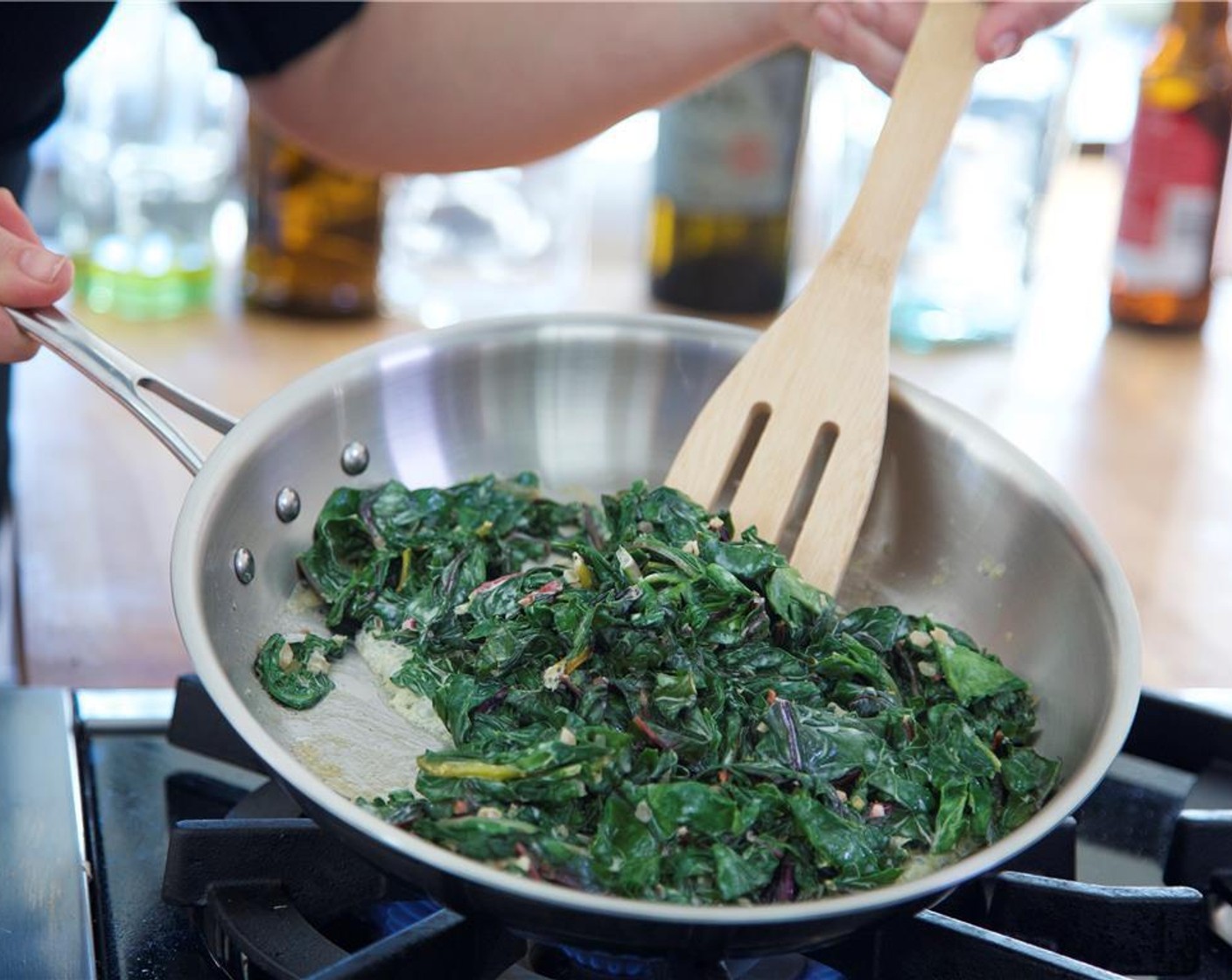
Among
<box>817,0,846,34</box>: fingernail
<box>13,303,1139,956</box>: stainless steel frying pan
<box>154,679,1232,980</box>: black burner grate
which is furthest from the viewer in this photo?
<box>817,0,846,34</box>: fingernail

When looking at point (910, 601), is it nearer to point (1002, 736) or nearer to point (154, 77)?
point (1002, 736)

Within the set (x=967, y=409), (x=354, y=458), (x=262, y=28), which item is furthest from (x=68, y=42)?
(x=967, y=409)

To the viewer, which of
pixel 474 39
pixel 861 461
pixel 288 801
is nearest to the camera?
pixel 288 801

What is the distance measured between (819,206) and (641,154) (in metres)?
0.30

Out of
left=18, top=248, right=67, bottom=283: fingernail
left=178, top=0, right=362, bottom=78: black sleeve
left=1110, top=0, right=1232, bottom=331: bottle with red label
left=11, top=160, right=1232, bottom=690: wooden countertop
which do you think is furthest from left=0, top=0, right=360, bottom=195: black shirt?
left=1110, top=0, right=1232, bottom=331: bottle with red label

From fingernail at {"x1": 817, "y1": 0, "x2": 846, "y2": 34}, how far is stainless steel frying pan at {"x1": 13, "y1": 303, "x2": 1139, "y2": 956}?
0.28 m

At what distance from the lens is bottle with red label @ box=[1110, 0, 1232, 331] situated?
1963 millimetres

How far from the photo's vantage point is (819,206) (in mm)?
2520

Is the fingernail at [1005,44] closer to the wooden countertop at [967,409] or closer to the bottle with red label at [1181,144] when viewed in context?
the wooden countertop at [967,409]

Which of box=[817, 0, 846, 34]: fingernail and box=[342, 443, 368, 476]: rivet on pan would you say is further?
box=[817, 0, 846, 34]: fingernail

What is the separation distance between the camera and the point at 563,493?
4.30ft

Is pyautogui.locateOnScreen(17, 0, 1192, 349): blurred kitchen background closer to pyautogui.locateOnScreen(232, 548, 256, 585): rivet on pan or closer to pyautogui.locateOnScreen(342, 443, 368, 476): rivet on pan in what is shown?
pyautogui.locateOnScreen(342, 443, 368, 476): rivet on pan

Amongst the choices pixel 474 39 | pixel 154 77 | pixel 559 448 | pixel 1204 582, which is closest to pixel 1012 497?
pixel 559 448

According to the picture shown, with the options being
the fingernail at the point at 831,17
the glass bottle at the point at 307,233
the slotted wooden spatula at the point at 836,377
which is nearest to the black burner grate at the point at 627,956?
the slotted wooden spatula at the point at 836,377
